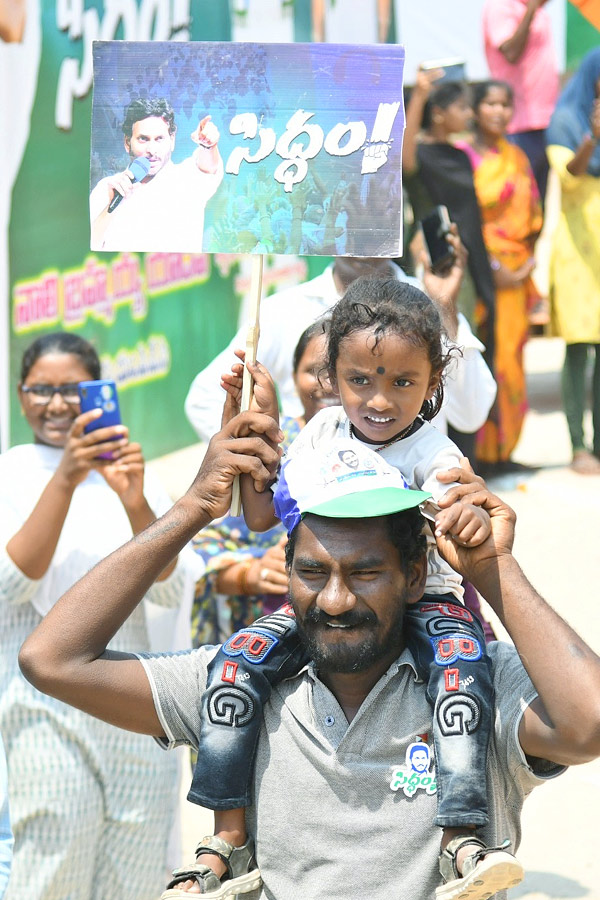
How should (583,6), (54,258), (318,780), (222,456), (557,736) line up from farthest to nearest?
(54,258), (583,6), (222,456), (318,780), (557,736)

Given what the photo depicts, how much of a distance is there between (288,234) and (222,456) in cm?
55

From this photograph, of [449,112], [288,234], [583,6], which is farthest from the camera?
[449,112]

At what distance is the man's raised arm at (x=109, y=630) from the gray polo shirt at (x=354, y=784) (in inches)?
2.1

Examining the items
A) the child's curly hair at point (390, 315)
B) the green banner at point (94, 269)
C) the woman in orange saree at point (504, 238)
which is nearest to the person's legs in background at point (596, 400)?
the woman in orange saree at point (504, 238)

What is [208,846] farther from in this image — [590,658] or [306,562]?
[590,658]

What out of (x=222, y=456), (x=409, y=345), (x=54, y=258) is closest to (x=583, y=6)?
(x=409, y=345)

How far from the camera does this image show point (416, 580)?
8.86ft

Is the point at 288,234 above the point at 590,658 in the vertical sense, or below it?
above

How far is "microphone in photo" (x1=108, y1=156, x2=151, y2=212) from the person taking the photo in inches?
117

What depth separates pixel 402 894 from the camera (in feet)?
8.09

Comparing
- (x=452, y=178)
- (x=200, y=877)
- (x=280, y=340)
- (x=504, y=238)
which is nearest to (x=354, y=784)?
(x=200, y=877)

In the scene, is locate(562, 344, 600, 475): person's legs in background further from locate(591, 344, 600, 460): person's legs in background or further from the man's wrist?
the man's wrist

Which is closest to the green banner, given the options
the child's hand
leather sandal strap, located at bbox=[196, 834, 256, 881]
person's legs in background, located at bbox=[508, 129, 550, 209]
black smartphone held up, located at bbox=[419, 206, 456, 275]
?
person's legs in background, located at bbox=[508, 129, 550, 209]

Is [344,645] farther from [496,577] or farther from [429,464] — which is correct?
[429,464]
